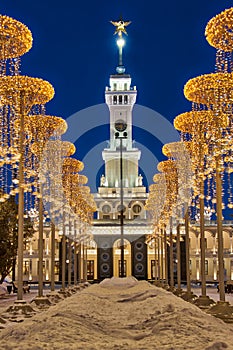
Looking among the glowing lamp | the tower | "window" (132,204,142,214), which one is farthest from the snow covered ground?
the glowing lamp

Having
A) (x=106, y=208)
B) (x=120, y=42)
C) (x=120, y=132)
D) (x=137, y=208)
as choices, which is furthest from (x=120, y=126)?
(x=120, y=42)

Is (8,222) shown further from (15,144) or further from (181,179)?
(15,144)

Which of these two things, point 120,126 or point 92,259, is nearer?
point 120,126

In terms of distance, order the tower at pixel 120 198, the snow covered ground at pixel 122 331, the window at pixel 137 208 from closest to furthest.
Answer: the snow covered ground at pixel 122 331 → the tower at pixel 120 198 → the window at pixel 137 208

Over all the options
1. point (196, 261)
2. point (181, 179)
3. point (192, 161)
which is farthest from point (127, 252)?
point (192, 161)

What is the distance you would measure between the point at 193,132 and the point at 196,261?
144 feet

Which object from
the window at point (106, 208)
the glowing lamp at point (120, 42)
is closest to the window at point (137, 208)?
the window at point (106, 208)

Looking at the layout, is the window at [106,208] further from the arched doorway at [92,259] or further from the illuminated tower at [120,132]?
the arched doorway at [92,259]

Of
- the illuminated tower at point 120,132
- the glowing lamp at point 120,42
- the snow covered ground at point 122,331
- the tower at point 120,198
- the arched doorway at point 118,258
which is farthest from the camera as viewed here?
the glowing lamp at point 120,42

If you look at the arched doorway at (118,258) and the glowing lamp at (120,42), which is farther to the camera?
the glowing lamp at (120,42)

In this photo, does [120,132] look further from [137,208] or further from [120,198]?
[120,198]

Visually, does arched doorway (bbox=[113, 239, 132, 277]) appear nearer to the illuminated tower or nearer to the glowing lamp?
the illuminated tower

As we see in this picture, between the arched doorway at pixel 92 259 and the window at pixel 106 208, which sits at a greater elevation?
the window at pixel 106 208

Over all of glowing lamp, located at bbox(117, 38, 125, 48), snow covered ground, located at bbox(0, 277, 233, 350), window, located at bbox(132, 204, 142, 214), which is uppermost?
glowing lamp, located at bbox(117, 38, 125, 48)
